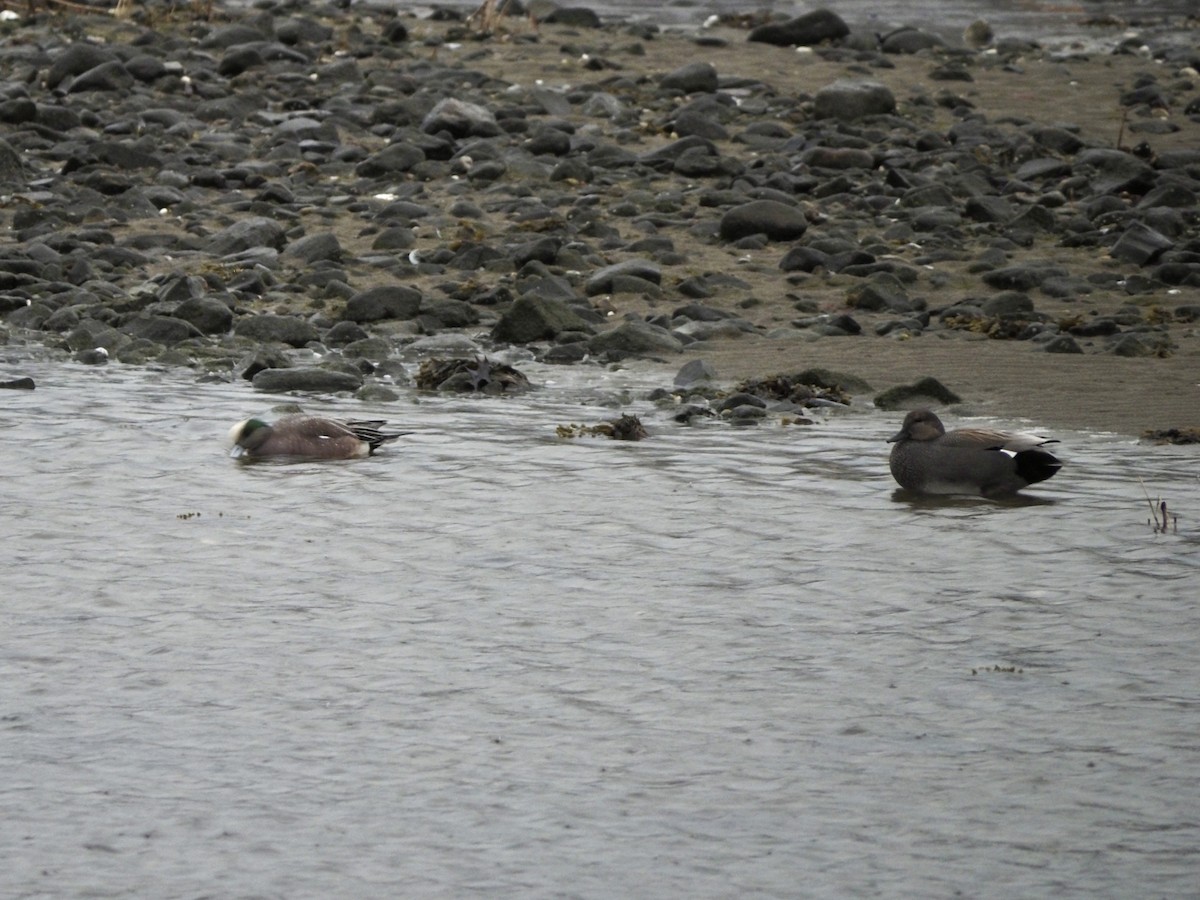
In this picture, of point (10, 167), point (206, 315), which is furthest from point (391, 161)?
point (206, 315)

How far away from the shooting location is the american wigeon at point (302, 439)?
870 centimetres

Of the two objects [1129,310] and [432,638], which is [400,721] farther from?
[1129,310]

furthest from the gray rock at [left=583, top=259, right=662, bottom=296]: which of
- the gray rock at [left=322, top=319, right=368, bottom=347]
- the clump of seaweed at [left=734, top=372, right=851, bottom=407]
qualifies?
the clump of seaweed at [left=734, top=372, right=851, bottom=407]

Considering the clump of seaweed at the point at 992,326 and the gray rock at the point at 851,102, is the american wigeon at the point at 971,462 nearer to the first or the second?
the clump of seaweed at the point at 992,326

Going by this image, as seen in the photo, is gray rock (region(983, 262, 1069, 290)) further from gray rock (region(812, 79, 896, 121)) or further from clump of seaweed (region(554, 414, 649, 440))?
gray rock (region(812, 79, 896, 121))

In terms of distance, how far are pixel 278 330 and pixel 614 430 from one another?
10.2ft

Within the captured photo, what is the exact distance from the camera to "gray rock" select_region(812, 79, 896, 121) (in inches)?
716

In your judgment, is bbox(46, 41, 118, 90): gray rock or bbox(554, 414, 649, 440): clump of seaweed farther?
bbox(46, 41, 118, 90): gray rock

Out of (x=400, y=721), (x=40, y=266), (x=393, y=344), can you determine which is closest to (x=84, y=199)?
(x=40, y=266)

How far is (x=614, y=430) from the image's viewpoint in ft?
30.5

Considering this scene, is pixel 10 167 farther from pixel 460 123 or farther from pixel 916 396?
pixel 916 396

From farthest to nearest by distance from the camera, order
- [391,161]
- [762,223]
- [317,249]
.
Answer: [391,161]
[762,223]
[317,249]

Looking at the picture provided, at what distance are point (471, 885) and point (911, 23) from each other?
2474cm

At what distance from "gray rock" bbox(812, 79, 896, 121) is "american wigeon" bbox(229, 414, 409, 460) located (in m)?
10.4
